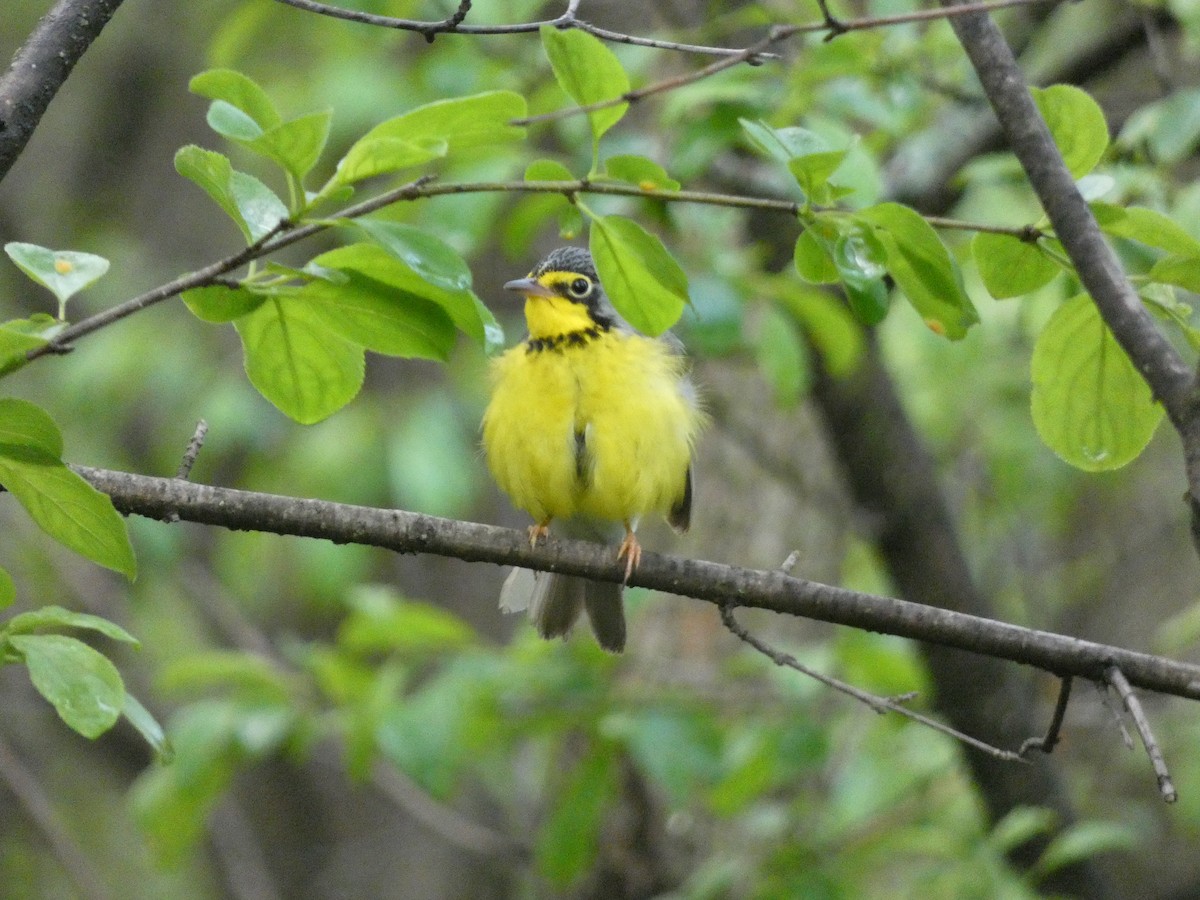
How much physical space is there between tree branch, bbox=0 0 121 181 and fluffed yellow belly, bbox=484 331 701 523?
224 cm

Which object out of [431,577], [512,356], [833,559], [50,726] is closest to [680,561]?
[512,356]

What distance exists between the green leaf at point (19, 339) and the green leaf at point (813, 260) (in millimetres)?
1337

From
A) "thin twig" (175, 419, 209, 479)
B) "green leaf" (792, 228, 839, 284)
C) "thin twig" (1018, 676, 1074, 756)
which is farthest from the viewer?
"thin twig" (175, 419, 209, 479)

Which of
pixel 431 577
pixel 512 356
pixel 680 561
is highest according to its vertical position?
pixel 680 561

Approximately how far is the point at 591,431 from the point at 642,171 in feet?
6.61

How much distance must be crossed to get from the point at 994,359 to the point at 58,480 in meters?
→ 6.43

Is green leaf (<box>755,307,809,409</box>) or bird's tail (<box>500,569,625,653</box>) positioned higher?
green leaf (<box>755,307,809,409</box>)

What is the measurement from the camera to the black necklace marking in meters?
4.75

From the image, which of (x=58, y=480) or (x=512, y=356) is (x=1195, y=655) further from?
(x=58, y=480)

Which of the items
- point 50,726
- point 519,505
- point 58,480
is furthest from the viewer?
point 50,726

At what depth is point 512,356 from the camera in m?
4.92

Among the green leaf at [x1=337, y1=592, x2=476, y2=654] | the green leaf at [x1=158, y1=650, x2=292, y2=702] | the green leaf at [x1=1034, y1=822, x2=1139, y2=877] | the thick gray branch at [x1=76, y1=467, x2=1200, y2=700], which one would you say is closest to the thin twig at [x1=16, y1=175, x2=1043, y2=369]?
the thick gray branch at [x1=76, y1=467, x2=1200, y2=700]

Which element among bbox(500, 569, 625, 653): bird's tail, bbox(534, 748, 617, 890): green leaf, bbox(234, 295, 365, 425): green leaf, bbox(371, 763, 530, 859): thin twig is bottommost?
bbox(371, 763, 530, 859): thin twig

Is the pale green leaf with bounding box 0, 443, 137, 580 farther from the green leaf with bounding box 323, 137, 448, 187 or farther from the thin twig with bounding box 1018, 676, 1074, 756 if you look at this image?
the thin twig with bounding box 1018, 676, 1074, 756
